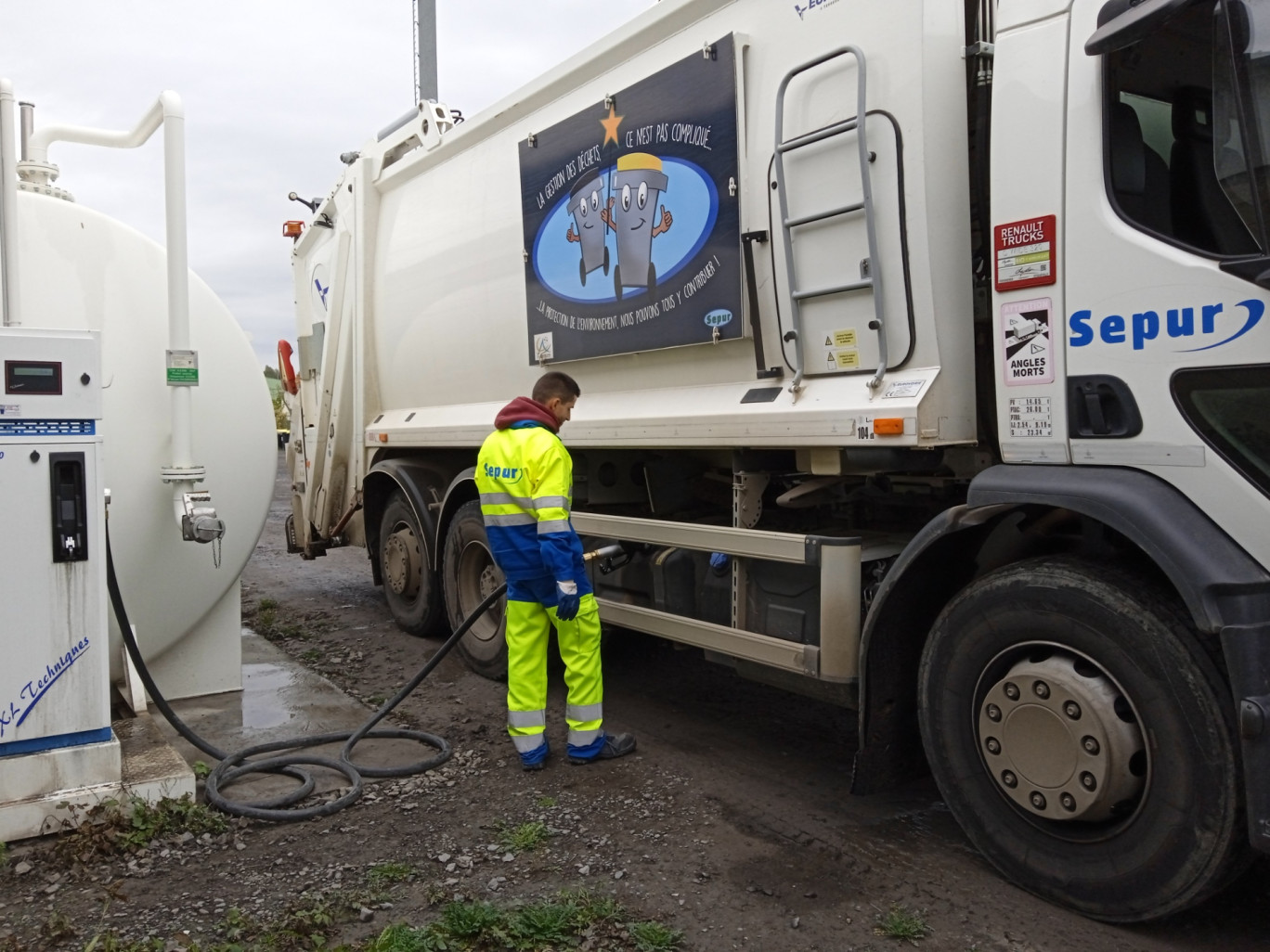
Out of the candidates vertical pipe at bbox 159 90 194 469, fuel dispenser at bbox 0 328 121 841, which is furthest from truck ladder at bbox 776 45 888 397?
vertical pipe at bbox 159 90 194 469

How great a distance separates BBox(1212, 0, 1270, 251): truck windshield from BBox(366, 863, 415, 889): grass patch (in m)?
2.95

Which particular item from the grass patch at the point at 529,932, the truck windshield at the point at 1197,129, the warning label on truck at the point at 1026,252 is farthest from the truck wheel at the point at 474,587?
the truck windshield at the point at 1197,129

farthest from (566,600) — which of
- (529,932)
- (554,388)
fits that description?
(529,932)

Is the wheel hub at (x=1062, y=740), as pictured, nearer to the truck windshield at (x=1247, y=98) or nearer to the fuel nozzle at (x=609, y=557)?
the truck windshield at (x=1247, y=98)

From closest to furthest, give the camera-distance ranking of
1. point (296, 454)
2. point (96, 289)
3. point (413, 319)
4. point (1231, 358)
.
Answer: point (1231, 358) < point (96, 289) < point (413, 319) < point (296, 454)

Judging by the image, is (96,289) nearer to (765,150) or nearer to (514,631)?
(514,631)

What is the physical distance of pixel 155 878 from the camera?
332 centimetres

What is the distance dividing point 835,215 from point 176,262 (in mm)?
2943

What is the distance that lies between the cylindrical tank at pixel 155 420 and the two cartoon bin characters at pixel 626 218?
184 centimetres

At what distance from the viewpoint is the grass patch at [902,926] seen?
2.84m

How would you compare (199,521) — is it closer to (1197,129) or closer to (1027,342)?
(1027,342)

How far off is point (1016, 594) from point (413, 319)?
456 cm

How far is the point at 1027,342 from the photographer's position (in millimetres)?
3031

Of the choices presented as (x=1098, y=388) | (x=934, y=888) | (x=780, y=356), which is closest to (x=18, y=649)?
(x=780, y=356)
